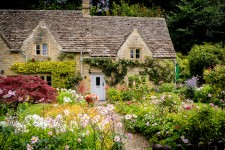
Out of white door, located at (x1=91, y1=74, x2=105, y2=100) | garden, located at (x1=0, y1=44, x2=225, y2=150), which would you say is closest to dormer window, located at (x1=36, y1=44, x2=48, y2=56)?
white door, located at (x1=91, y1=74, x2=105, y2=100)

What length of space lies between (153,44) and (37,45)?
10060 millimetres

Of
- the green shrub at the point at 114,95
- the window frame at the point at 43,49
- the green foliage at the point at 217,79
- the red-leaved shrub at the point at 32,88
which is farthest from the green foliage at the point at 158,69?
the red-leaved shrub at the point at 32,88

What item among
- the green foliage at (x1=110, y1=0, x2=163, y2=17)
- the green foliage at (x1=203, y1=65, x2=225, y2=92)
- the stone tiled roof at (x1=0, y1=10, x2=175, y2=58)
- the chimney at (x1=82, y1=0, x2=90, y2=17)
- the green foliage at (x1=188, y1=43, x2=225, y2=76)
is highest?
the green foliage at (x1=110, y1=0, x2=163, y2=17)

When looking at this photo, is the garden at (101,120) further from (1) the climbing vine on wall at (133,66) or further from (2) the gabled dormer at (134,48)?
(2) the gabled dormer at (134,48)

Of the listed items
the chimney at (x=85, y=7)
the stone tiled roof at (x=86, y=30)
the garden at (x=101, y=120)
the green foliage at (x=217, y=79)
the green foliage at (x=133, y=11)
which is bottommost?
the garden at (x=101, y=120)

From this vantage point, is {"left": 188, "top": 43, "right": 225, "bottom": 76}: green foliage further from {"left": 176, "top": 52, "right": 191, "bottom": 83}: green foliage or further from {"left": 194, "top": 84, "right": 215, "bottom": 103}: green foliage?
{"left": 194, "top": 84, "right": 215, "bottom": 103}: green foliage

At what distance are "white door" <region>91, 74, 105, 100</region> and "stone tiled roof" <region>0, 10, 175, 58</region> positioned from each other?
1.85 meters

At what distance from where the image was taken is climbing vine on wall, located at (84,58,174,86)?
24.8 metres

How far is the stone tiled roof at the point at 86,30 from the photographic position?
25172mm

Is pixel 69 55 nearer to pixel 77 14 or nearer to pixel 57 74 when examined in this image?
pixel 57 74

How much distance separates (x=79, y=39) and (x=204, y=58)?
11793mm

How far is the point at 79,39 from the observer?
25578mm

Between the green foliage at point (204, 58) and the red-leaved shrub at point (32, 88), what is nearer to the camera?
the red-leaved shrub at point (32, 88)

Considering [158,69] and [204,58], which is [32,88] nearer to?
[158,69]
